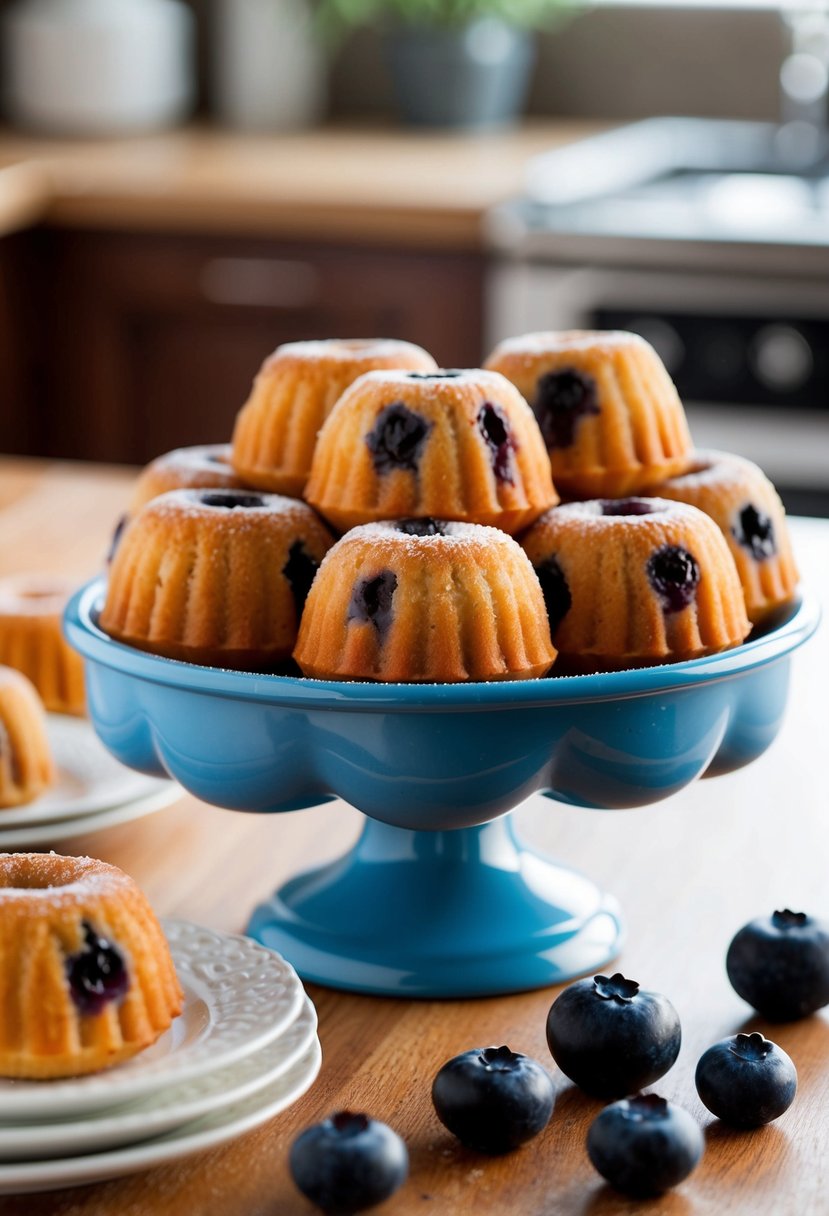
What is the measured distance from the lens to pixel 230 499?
997 mm

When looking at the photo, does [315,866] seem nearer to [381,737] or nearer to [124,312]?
[381,737]

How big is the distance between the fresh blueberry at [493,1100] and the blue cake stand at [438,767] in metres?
0.15

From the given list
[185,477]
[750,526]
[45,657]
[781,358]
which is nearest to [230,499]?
[185,477]

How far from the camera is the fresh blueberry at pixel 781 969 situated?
2.90 ft

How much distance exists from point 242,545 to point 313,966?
0.74 ft

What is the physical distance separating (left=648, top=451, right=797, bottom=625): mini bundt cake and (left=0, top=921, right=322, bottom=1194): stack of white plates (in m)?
0.35

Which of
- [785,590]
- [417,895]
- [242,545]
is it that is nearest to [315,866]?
[417,895]

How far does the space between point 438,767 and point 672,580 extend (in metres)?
0.16

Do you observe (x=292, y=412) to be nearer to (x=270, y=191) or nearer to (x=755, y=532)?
(x=755, y=532)

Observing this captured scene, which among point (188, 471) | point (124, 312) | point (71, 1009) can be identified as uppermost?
point (188, 471)

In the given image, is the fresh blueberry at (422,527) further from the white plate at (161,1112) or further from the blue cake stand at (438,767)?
the white plate at (161,1112)

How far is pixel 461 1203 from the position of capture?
28.6 inches

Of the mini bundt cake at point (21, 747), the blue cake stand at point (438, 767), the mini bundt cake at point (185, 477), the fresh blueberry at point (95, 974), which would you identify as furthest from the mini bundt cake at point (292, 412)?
the fresh blueberry at point (95, 974)

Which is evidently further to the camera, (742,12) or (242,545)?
(742,12)
